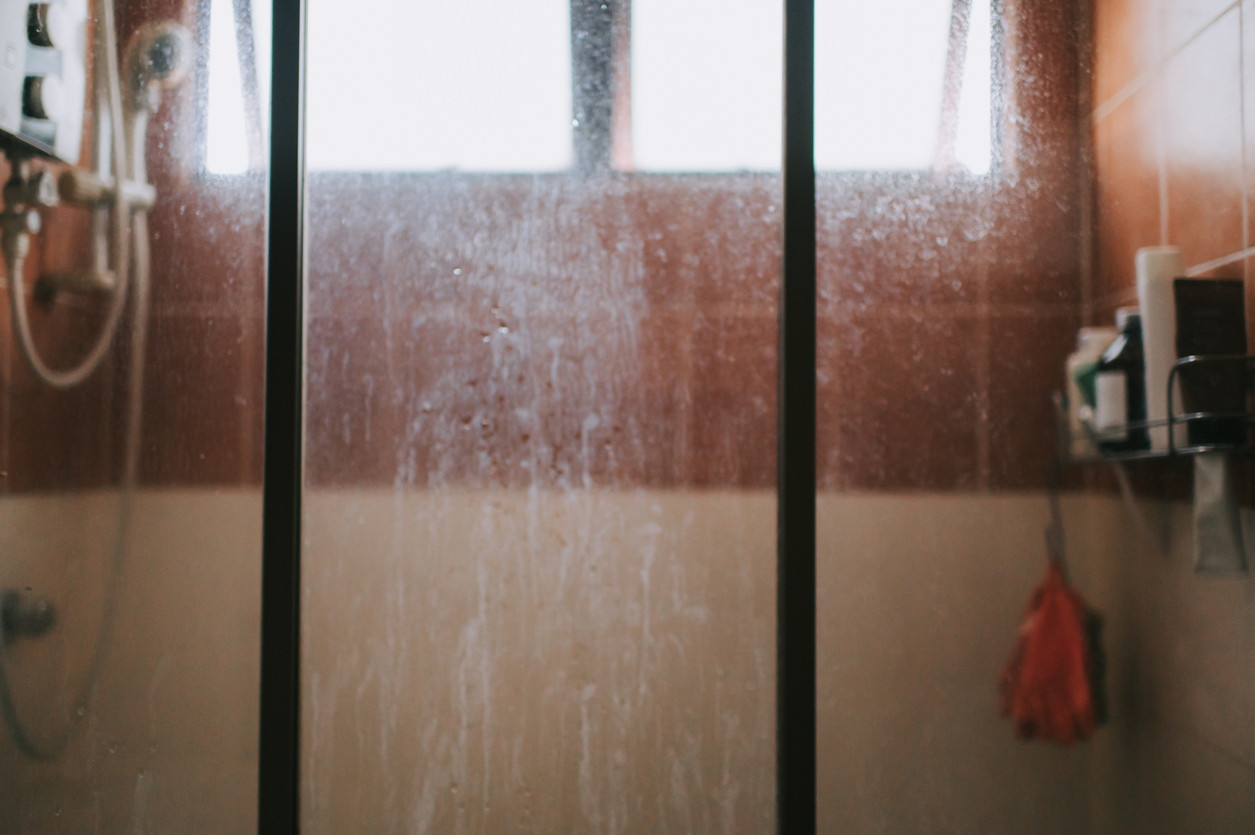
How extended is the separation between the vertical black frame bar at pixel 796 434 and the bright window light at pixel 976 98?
16cm

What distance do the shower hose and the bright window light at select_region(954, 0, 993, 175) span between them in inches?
32.5

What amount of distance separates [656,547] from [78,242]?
2.20ft

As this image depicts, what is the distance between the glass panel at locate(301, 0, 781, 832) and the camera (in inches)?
32.5

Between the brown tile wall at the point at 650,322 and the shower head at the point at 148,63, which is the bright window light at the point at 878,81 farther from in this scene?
the shower head at the point at 148,63

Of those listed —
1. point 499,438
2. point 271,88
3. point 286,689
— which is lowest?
point 286,689

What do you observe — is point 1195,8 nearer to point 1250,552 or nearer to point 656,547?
point 1250,552

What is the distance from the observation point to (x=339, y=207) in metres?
0.85

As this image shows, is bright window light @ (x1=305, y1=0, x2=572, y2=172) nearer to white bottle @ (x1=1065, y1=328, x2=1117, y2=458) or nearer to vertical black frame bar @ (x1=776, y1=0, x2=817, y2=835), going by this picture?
vertical black frame bar @ (x1=776, y1=0, x2=817, y2=835)

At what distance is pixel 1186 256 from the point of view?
81cm

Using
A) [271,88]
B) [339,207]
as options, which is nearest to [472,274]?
[339,207]

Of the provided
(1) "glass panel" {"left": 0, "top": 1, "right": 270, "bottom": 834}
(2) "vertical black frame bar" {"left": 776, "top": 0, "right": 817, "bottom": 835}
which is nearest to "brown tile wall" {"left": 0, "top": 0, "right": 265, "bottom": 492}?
(1) "glass panel" {"left": 0, "top": 1, "right": 270, "bottom": 834}

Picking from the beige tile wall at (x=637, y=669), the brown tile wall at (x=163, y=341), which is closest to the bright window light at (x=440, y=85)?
the brown tile wall at (x=163, y=341)

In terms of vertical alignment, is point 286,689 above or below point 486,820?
above

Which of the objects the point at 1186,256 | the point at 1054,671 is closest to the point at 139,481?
the point at 1054,671
